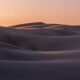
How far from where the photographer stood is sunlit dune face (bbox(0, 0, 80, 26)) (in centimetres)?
159

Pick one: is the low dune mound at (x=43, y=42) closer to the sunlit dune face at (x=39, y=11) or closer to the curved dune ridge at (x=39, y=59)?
the curved dune ridge at (x=39, y=59)

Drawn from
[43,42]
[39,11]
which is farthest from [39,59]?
[39,11]

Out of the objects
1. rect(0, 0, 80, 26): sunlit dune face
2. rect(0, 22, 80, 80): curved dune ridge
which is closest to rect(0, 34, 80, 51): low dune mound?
rect(0, 22, 80, 80): curved dune ridge

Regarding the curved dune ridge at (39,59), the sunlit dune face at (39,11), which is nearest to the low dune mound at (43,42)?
the curved dune ridge at (39,59)

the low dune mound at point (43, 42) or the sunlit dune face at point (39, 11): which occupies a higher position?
the sunlit dune face at point (39, 11)

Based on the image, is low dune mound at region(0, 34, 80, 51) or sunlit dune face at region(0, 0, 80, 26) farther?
sunlit dune face at region(0, 0, 80, 26)

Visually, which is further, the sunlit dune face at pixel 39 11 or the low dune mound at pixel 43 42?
the sunlit dune face at pixel 39 11

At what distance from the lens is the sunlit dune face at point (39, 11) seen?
1.59 meters

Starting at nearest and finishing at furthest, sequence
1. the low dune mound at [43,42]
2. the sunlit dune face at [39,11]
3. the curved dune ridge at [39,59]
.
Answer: the curved dune ridge at [39,59]
the low dune mound at [43,42]
the sunlit dune face at [39,11]

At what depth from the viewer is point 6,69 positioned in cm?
30

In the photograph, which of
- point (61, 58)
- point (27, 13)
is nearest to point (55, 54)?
point (61, 58)

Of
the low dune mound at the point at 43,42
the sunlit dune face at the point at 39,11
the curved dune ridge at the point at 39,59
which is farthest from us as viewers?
the sunlit dune face at the point at 39,11

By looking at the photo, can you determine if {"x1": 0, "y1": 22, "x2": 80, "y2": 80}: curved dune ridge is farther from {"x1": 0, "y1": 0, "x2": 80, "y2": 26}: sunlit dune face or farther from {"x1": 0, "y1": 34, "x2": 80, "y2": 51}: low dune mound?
{"x1": 0, "y1": 0, "x2": 80, "y2": 26}: sunlit dune face

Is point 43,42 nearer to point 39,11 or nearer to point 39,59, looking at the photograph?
point 39,59
